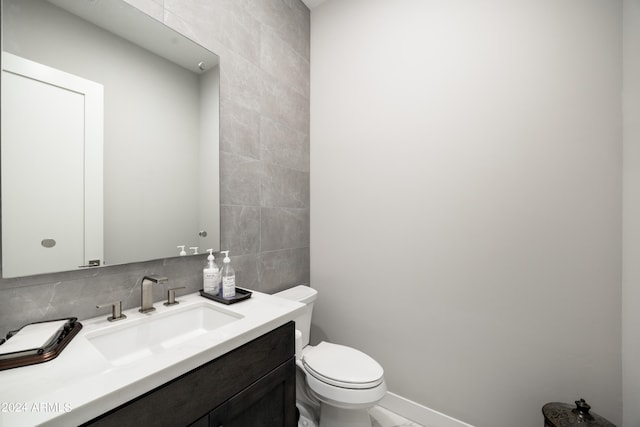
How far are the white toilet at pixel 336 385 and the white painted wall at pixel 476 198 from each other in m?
0.40

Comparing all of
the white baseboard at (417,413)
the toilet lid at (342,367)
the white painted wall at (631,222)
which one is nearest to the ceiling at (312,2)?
the white painted wall at (631,222)

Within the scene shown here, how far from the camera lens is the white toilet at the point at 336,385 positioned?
47.8 inches

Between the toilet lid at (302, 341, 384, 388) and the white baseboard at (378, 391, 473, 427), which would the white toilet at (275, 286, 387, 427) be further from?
the white baseboard at (378, 391, 473, 427)

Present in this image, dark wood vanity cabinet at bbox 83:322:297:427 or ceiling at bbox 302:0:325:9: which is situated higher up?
ceiling at bbox 302:0:325:9

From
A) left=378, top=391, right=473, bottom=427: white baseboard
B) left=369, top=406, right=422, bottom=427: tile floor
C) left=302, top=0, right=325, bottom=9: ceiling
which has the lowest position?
left=369, top=406, right=422, bottom=427: tile floor

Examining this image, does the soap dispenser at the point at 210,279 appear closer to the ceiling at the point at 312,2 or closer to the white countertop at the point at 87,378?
the white countertop at the point at 87,378

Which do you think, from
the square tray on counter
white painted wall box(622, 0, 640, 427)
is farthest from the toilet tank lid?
white painted wall box(622, 0, 640, 427)

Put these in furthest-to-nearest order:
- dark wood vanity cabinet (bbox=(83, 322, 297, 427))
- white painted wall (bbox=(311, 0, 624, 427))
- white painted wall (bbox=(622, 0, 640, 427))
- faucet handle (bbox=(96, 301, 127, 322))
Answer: white painted wall (bbox=(311, 0, 624, 427)) → white painted wall (bbox=(622, 0, 640, 427)) → faucet handle (bbox=(96, 301, 127, 322)) → dark wood vanity cabinet (bbox=(83, 322, 297, 427))

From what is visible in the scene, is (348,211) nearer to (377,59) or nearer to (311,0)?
(377,59)

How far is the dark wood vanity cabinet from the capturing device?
0.61 m

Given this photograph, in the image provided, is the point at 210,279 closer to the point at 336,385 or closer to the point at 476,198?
the point at 336,385

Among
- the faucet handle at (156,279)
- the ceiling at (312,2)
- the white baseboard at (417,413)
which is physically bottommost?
the white baseboard at (417,413)

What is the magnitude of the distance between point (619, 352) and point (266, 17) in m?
2.46

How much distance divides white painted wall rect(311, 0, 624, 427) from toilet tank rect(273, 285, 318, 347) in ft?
0.83
